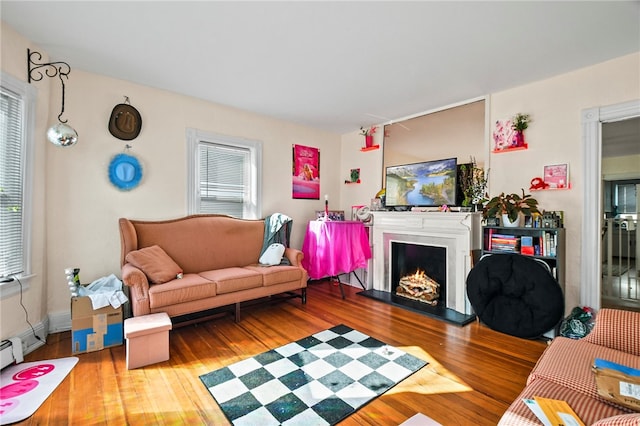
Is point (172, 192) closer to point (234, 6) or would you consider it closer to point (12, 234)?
point (12, 234)

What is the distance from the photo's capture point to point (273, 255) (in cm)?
361

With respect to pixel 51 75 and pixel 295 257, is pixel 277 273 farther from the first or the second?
pixel 51 75

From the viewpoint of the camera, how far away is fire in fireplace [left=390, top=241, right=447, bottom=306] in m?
3.59

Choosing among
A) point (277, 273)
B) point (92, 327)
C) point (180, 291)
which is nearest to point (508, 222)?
point (277, 273)

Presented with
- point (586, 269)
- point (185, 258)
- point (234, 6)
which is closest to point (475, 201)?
point (586, 269)

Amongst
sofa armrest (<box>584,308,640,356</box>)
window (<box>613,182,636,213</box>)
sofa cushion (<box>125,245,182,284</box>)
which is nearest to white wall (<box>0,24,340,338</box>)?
sofa cushion (<box>125,245,182,284</box>)

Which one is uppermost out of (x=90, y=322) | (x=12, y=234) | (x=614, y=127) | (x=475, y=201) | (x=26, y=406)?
(x=614, y=127)

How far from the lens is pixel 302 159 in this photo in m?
4.64

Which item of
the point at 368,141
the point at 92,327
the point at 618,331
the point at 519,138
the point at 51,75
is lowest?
the point at 92,327

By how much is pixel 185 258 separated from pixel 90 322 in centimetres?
102

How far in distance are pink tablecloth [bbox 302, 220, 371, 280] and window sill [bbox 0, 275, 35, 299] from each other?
2.82m

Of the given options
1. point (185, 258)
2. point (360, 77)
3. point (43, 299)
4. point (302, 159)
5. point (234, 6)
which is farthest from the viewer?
point (302, 159)

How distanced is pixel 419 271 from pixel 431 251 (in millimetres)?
320

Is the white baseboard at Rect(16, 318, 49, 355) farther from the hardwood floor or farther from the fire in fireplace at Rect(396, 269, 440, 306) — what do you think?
the fire in fireplace at Rect(396, 269, 440, 306)
